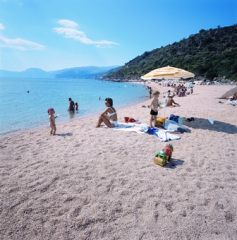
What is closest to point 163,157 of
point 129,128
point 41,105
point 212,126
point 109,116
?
point 129,128

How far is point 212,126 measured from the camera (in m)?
6.37

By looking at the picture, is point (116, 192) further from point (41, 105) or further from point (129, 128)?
point (41, 105)

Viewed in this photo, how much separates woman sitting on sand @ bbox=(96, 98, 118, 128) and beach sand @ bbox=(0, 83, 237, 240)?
66.9 inches

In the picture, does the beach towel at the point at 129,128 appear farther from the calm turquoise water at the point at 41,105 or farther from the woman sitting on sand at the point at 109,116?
the calm turquoise water at the point at 41,105

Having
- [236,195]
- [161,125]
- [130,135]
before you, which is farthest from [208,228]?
[161,125]

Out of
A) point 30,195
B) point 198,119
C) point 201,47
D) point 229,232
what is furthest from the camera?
point 201,47

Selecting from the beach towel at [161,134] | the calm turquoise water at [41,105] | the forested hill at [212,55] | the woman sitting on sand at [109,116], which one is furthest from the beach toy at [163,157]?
the forested hill at [212,55]

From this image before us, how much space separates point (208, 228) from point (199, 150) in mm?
2525

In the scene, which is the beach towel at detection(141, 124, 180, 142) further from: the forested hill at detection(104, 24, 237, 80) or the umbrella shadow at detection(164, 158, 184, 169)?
the forested hill at detection(104, 24, 237, 80)

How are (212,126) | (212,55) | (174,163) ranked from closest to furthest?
1. (174,163)
2. (212,126)
3. (212,55)

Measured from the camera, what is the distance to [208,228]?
2.12m

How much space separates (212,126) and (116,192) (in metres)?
5.30

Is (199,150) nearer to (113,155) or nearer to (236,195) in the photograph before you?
(236,195)

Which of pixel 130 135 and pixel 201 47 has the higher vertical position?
pixel 201 47
